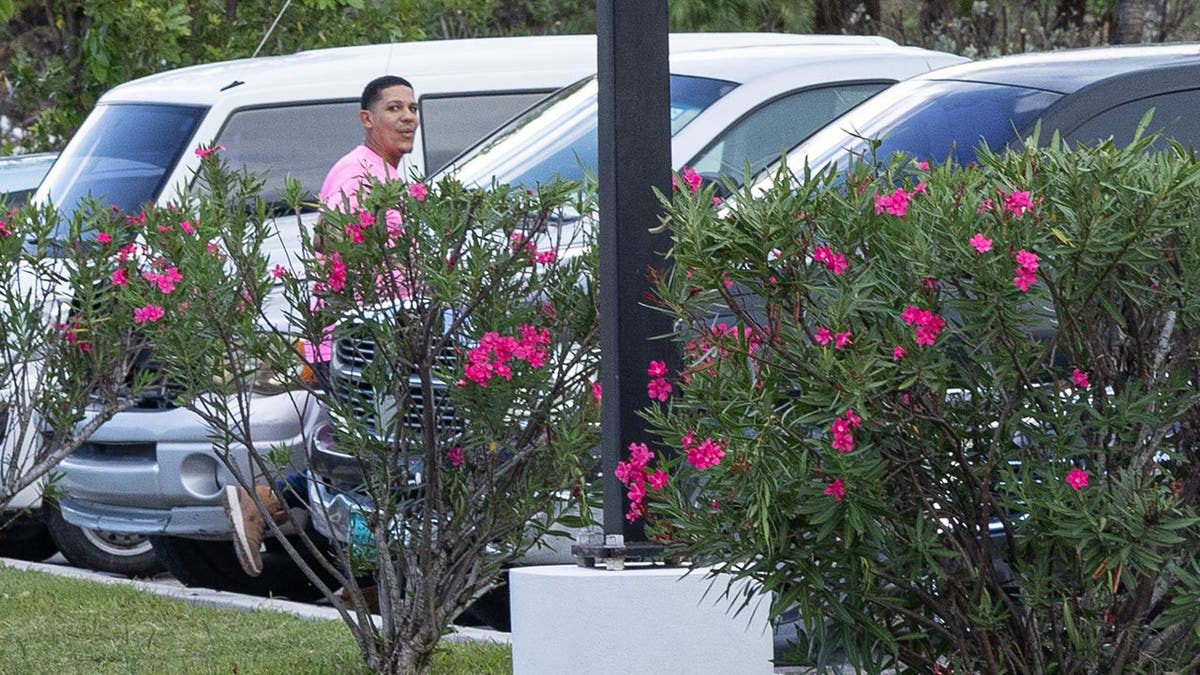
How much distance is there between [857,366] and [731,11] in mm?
15838

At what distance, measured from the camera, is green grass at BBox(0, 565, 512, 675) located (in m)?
5.93

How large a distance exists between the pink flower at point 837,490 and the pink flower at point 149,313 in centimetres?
270

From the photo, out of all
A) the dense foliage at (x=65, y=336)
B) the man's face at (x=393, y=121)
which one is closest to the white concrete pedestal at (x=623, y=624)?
the dense foliage at (x=65, y=336)

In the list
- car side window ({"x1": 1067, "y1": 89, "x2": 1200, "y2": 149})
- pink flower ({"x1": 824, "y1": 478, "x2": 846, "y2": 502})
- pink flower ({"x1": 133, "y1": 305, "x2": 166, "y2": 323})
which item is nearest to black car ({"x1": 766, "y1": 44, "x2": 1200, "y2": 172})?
car side window ({"x1": 1067, "y1": 89, "x2": 1200, "y2": 149})

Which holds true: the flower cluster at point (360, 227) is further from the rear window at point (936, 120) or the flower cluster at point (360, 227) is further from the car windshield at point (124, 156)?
the car windshield at point (124, 156)

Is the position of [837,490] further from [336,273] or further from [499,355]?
[336,273]

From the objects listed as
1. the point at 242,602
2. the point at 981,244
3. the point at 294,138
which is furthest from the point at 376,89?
the point at 981,244

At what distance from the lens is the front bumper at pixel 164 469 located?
7.79 meters

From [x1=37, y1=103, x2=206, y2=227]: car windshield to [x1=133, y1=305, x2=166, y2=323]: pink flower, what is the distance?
407 centimetres

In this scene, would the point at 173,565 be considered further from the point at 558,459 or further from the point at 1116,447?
the point at 1116,447

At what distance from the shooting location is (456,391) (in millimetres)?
4980

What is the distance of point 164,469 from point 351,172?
5.17 ft

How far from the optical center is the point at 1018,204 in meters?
3.26

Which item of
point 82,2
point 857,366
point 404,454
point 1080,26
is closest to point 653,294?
point 857,366
